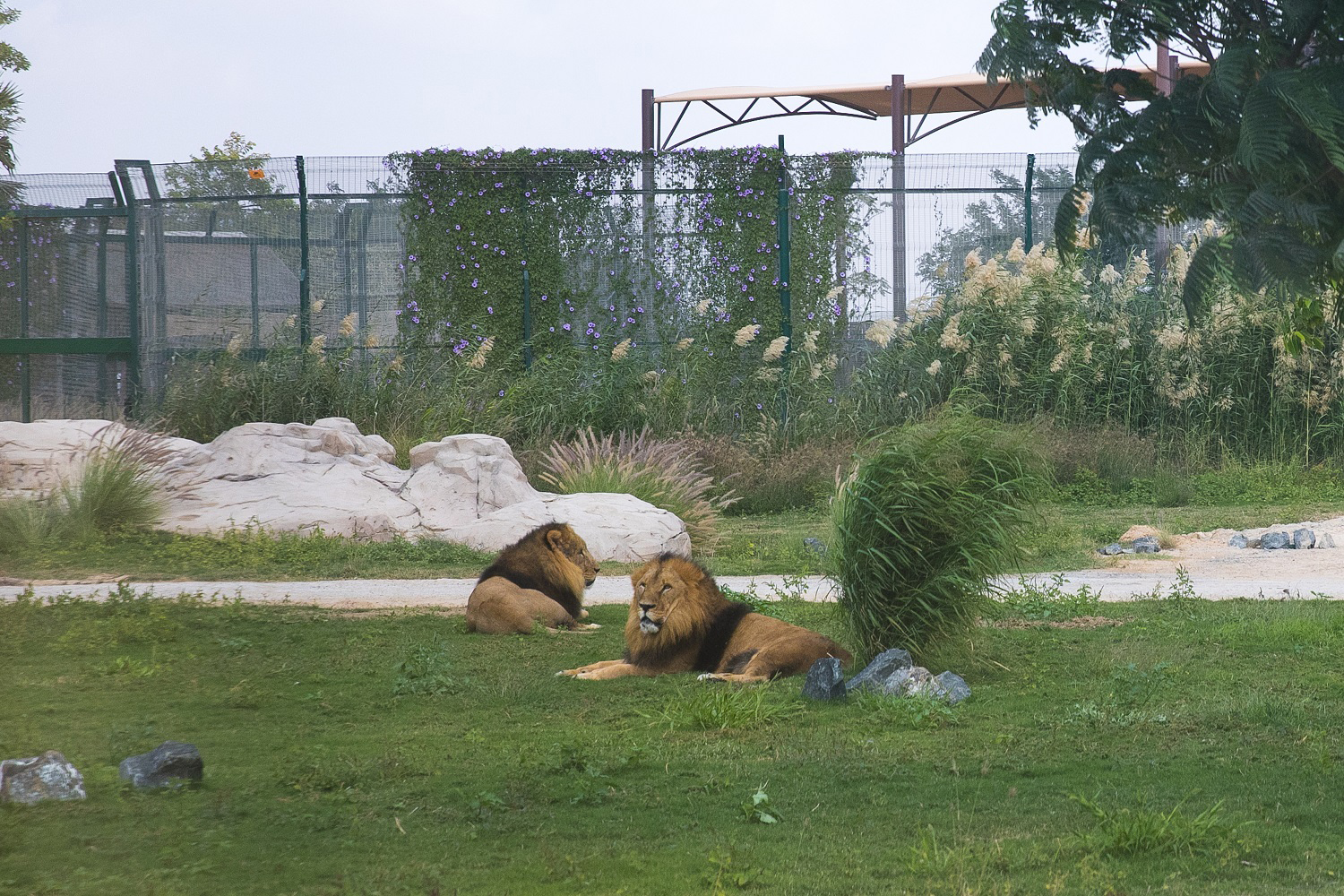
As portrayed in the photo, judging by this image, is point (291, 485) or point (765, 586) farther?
point (291, 485)

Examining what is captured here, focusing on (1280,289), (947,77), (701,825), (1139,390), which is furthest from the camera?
(947,77)

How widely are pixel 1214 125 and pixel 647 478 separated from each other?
32.4ft

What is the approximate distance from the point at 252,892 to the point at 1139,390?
15.2 meters

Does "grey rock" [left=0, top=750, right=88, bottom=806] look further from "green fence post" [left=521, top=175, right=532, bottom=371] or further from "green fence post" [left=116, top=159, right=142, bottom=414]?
"green fence post" [left=116, top=159, right=142, bottom=414]

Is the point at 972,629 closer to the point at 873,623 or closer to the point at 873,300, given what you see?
the point at 873,623

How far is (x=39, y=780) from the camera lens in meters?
4.31

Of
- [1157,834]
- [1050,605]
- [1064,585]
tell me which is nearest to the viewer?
[1157,834]

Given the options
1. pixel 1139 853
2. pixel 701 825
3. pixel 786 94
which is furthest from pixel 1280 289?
pixel 786 94

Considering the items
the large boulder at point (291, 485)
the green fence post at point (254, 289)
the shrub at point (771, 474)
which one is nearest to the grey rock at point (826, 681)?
the large boulder at point (291, 485)

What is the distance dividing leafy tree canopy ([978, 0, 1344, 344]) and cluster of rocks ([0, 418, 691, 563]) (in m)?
7.88

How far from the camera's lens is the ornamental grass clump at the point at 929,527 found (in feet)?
21.3

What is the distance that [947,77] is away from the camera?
920 inches

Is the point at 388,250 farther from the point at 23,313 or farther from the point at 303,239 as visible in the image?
the point at 23,313

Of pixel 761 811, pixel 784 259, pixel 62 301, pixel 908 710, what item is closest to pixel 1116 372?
pixel 784 259
